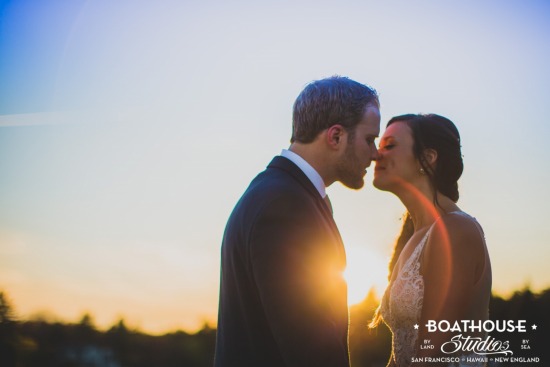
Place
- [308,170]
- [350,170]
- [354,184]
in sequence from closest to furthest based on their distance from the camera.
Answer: [308,170] < [350,170] < [354,184]

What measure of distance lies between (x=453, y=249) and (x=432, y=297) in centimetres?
42

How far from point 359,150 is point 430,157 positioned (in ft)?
4.96

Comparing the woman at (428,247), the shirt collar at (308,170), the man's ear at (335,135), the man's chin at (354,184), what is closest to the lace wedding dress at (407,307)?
the woman at (428,247)

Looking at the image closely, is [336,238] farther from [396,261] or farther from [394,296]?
[396,261]

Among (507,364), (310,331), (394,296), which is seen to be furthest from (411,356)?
(507,364)

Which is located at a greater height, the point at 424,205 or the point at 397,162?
the point at 397,162

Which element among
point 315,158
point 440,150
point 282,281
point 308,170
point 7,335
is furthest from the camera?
point 7,335

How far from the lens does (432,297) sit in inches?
172

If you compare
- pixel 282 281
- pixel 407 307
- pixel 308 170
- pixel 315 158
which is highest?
pixel 315 158

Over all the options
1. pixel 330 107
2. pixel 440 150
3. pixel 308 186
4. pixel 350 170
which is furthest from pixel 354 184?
pixel 440 150

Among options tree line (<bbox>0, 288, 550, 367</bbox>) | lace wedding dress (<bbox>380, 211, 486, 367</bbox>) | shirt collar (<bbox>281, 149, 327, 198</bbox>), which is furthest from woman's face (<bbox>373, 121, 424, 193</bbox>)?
tree line (<bbox>0, 288, 550, 367</bbox>)

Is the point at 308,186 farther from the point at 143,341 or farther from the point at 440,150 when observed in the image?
the point at 143,341

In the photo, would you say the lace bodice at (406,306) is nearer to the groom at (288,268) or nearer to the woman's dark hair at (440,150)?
Result: the woman's dark hair at (440,150)

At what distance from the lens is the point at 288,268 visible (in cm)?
271
